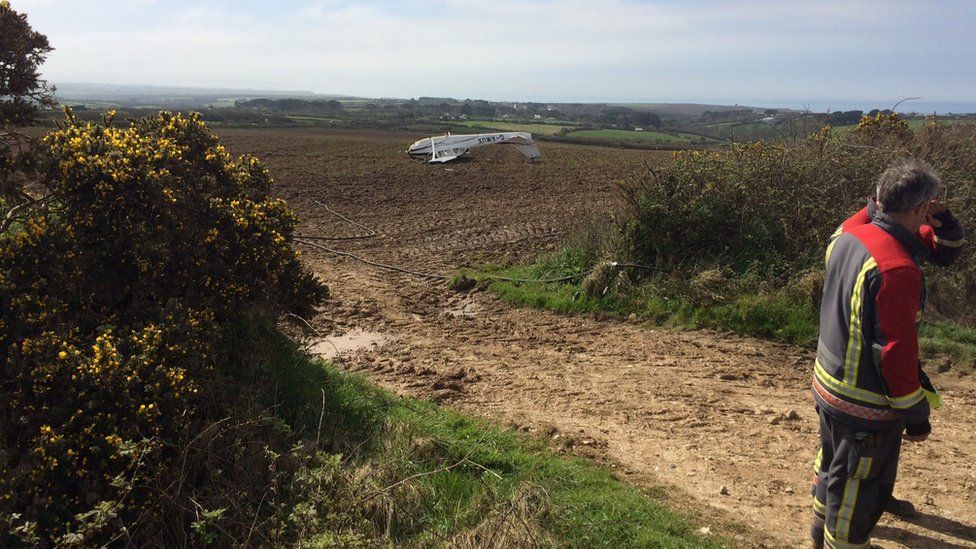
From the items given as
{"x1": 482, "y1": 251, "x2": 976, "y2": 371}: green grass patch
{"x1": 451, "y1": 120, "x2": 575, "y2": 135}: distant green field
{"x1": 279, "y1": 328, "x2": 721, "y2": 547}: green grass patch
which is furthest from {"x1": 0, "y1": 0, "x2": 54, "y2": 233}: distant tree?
{"x1": 451, "y1": 120, "x2": 575, "y2": 135}: distant green field

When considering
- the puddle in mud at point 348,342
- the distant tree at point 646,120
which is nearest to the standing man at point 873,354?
the puddle in mud at point 348,342

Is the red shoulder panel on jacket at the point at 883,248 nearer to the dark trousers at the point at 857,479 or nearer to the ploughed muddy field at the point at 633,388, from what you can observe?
the dark trousers at the point at 857,479

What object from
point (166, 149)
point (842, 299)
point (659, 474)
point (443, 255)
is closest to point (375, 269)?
point (443, 255)

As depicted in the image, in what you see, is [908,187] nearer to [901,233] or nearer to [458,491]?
[901,233]

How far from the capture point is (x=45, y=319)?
13.2 ft

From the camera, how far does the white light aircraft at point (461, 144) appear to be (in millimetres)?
29766

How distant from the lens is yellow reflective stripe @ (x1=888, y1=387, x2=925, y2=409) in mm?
2834

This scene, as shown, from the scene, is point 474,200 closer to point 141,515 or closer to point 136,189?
point 136,189

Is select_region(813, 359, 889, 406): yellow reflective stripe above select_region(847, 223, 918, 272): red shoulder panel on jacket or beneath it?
beneath

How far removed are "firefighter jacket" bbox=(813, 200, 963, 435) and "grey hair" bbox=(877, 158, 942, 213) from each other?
0.08 metres

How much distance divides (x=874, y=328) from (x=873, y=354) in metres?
0.13

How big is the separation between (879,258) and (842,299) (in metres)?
0.30

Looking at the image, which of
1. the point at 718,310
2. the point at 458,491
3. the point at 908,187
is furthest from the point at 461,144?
the point at 908,187

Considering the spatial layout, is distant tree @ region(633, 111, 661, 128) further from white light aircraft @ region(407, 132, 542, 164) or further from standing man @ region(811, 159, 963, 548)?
standing man @ region(811, 159, 963, 548)
